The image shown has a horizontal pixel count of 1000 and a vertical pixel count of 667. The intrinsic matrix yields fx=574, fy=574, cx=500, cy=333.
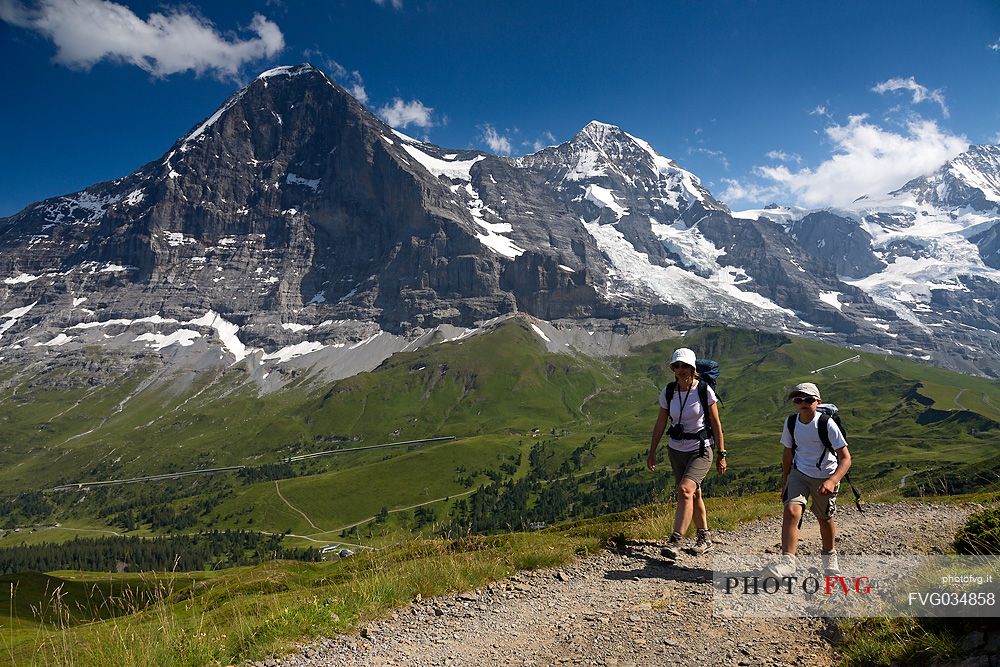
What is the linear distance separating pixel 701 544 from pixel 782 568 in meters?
3.11

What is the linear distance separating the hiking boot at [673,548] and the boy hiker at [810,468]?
2370mm

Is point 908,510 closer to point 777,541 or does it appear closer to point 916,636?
point 777,541

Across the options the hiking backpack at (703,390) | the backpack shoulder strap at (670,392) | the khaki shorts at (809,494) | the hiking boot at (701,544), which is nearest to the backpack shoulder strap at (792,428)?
the khaki shorts at (809,494)

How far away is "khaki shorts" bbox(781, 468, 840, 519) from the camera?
1170 centimetres

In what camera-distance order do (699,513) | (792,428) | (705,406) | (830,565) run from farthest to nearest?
1. (699,513)
2. (705,406)
3. (792,428)
4. (830,565)

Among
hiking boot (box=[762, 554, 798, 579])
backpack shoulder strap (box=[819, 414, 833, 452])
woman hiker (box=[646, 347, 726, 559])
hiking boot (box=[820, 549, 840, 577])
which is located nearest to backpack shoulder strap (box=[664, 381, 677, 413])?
woman hiker (box=[646, 347, 726, 559])

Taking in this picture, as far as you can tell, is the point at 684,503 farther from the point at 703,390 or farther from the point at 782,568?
the point at 782,568

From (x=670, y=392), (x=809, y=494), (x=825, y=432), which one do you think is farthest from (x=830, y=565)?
(x=670, y=392)

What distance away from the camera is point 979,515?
10164mm

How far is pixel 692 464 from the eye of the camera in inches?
544

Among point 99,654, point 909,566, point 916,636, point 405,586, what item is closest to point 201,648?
point 99,654

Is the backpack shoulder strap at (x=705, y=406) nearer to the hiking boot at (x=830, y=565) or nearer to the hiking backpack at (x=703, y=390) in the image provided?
the hiking backpack at (x=703, y=390)

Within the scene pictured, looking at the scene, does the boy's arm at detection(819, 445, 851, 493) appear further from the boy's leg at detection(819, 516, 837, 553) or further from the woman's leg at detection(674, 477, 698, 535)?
the woman's leg at detection(674, 477, 698, 535)

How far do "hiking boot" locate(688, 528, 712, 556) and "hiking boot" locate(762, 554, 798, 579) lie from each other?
2.50 m
